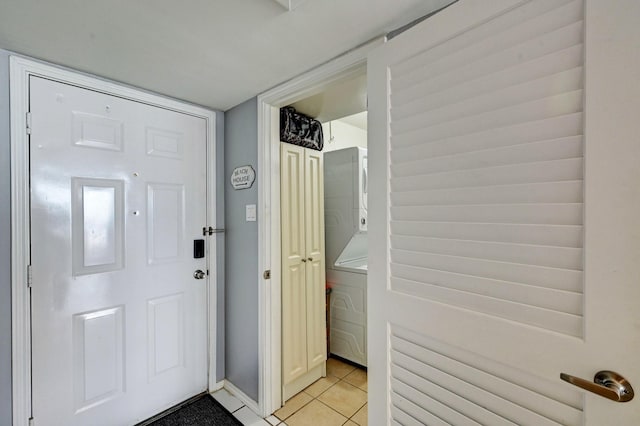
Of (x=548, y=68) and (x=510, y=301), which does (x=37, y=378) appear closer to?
(x=510, y=301)

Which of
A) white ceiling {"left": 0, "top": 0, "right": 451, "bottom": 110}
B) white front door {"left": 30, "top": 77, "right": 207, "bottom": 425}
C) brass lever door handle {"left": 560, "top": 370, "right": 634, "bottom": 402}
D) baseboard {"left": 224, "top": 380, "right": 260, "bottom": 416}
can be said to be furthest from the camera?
baseboard {"left": 224, "top": 380, "right": 260, "bottom": 416}

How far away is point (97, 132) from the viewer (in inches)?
62.0

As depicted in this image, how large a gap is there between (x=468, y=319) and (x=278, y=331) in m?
1.34

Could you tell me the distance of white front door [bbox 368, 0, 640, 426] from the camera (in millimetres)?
651

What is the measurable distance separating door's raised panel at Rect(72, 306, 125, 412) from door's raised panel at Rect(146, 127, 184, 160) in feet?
3.24

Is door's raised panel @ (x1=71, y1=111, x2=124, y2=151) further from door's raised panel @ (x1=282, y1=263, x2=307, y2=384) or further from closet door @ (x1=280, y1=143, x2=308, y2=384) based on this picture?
door's raised panel @ (x1=282, y1=263, x2=307, y2=384)

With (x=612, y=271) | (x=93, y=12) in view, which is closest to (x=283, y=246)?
(x=93, y=12)

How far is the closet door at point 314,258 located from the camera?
2.16 m

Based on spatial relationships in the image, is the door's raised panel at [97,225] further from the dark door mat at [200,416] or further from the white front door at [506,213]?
the white front door at [506,213]

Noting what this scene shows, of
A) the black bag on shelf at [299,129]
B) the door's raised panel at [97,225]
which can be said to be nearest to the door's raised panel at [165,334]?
the door's raised panel at [97,225]

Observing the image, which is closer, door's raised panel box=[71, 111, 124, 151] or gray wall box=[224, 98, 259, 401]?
door's raised panel box=[71, 111, 124, 151]

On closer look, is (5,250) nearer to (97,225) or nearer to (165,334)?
(97,225)

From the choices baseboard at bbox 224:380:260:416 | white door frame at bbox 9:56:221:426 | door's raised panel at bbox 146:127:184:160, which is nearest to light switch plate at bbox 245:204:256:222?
door's raised panel at bbox 146:127:184:160

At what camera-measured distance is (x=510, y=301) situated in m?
0.81
